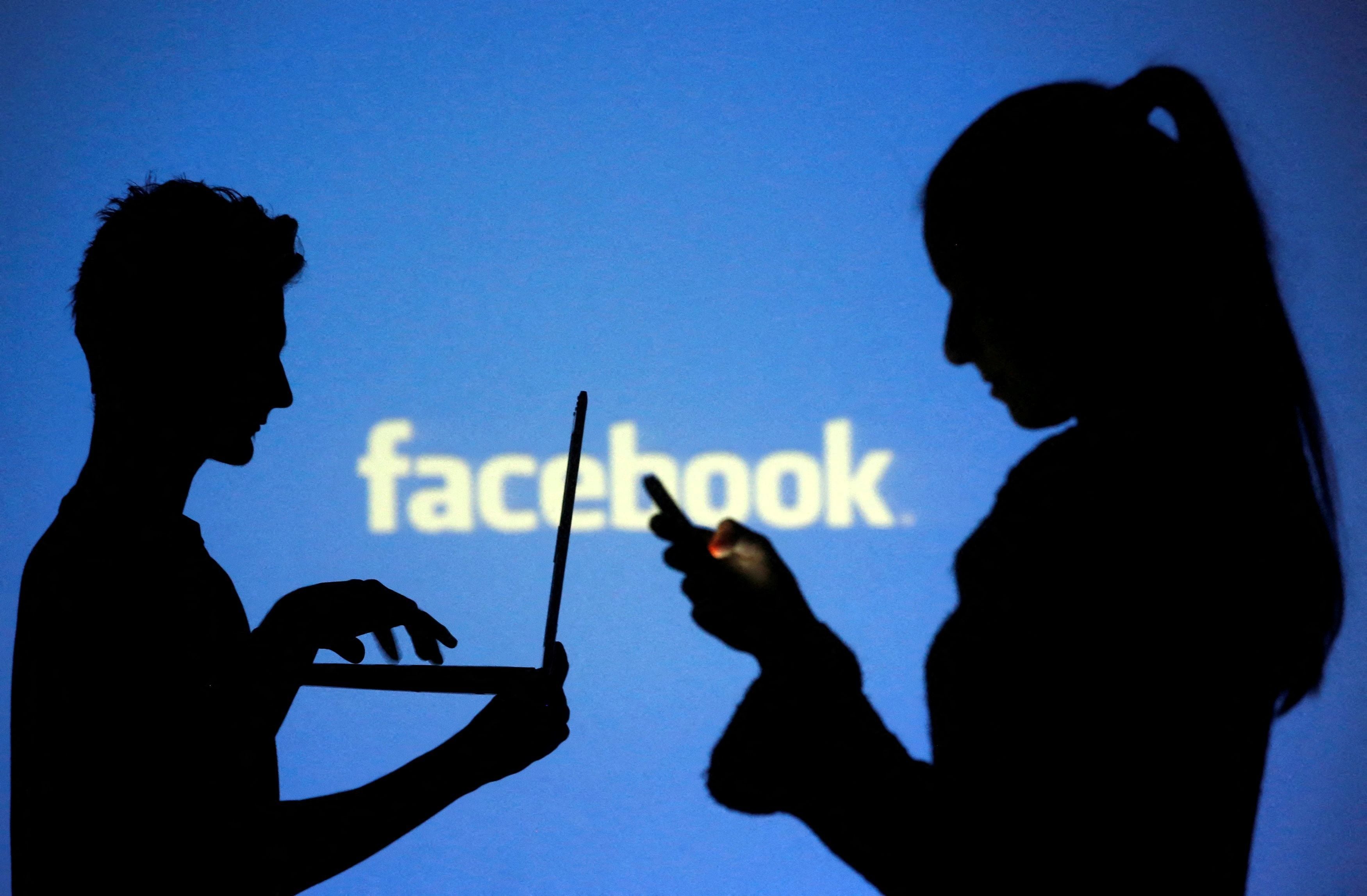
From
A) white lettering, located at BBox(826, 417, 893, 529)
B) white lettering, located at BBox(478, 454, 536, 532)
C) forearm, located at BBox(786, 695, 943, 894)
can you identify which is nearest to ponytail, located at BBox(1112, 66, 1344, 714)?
forearm, located at BBox(786, 695, 943, 894)

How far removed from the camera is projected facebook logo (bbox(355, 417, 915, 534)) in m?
1.32

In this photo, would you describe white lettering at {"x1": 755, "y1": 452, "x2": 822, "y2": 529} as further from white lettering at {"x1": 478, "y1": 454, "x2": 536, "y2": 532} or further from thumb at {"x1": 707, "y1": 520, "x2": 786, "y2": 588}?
thumb at {"x1": 707, "y1": 520, "x2": 786, "y2": 588}

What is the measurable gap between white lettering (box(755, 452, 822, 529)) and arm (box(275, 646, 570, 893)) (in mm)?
588

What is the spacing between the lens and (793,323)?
1.34m

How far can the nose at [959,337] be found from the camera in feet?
2.21

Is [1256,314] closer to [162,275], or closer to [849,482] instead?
[849,482]

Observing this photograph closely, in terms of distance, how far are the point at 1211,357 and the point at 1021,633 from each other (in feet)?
0.77

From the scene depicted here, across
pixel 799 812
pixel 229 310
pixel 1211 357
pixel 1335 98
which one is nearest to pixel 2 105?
pixel 229 310

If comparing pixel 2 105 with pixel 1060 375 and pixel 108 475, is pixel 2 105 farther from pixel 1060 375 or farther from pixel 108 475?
pixel 1060 375

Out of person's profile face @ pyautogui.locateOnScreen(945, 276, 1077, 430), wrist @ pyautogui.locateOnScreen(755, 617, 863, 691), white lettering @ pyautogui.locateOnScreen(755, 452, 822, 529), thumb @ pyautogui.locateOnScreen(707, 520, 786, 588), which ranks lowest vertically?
wrist @ pyautogui.locateOnScreen(755, 617, 863, 691)

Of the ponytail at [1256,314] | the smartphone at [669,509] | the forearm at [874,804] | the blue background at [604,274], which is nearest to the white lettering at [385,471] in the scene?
the blue background at [604,274]

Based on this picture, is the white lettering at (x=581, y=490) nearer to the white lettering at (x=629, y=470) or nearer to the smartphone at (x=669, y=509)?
the white lettering at (x=629, y=470)

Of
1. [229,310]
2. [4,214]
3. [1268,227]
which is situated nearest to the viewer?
[1268,227]

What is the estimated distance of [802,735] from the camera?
62 cm
